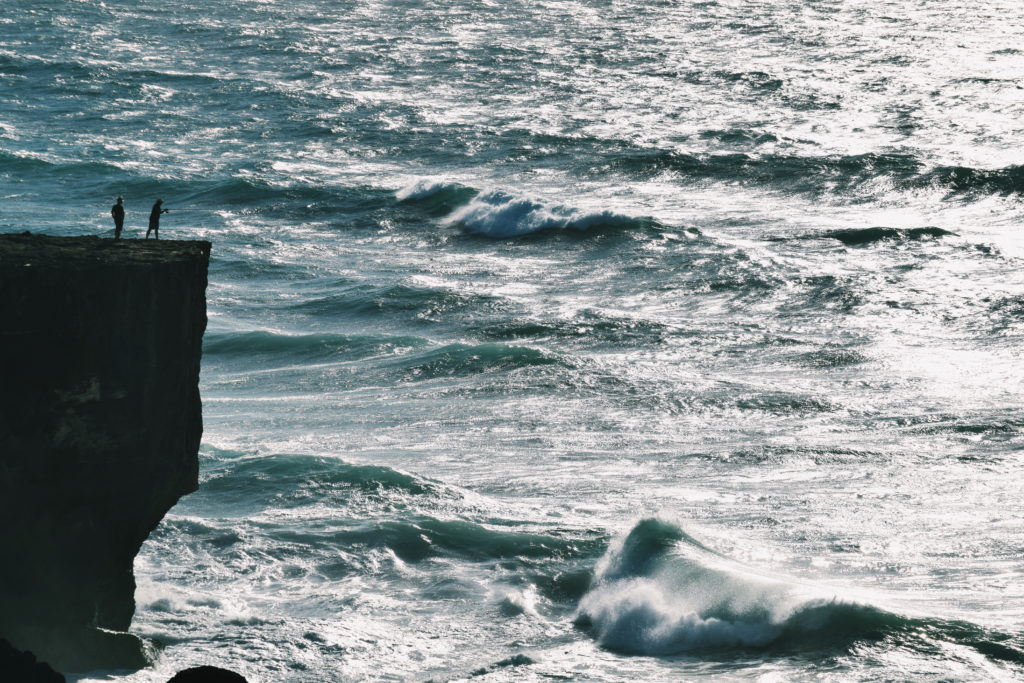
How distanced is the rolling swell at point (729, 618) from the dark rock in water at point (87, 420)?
5.52m

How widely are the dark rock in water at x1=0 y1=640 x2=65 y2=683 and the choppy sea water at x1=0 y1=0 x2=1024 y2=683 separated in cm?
336

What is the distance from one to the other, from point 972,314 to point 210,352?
16588mm

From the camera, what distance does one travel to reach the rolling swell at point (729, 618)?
15531 millimetres

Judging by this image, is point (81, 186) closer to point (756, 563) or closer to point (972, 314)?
point (972, 314)

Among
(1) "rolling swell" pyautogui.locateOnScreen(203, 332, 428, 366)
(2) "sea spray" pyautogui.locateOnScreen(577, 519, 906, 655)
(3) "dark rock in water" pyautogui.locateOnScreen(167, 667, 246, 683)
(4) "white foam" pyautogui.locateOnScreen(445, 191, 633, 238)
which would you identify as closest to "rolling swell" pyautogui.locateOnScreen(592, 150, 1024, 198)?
(4) "white foam" pyautogui.locateOnScreen(445, 191, 633, 238)

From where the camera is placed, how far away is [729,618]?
16297mm

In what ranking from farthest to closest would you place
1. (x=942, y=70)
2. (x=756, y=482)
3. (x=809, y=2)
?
(x=809, y=2) → (x=942, y=70) → (x=756, y=482)

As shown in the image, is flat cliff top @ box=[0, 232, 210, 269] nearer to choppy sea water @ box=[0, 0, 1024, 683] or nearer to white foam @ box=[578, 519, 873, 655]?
choppy sea water @ box=[0, 0, 1024, 683]

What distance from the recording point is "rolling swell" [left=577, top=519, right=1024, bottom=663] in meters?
15.5

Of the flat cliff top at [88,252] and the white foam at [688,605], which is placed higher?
the flat cliff top at [88,252]

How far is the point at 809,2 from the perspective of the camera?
78.8m

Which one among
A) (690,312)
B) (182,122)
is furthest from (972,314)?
(182,122)

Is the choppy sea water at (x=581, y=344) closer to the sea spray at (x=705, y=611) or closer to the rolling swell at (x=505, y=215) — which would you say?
the sea spray at (x=705, y=611)

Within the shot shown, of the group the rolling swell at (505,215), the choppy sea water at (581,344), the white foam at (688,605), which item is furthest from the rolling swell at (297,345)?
the white foam at (688,605)
